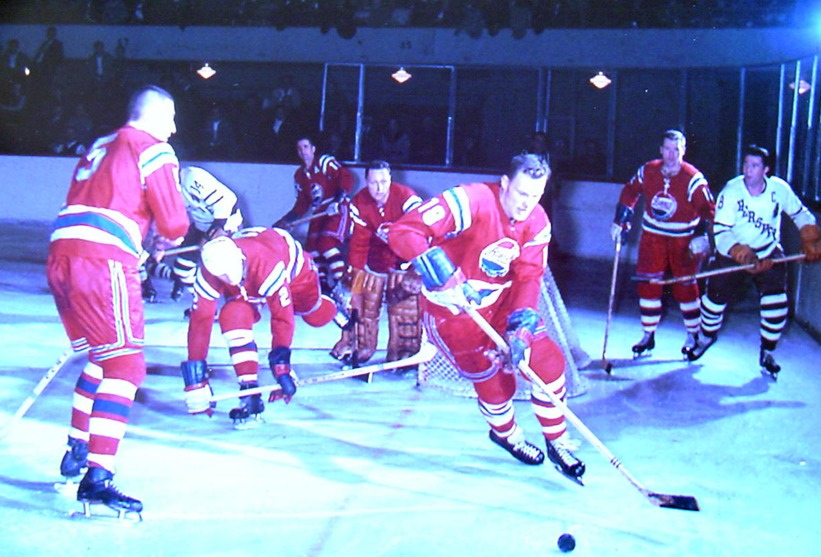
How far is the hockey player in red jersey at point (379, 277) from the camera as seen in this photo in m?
5.14

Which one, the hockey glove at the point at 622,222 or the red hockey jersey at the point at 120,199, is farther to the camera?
the hockey glove at the point at 622,222

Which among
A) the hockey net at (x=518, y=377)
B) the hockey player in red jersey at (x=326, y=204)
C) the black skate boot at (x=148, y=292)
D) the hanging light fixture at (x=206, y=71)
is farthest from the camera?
the hanging light fixture at (x=206, y=71)

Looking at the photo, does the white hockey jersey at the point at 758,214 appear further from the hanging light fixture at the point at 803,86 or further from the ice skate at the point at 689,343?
the hanging light fixture at the point at 803,86

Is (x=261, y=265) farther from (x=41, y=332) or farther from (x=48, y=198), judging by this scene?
(x=48, y=198)

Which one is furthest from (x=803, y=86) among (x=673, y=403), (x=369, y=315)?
(x=369, y=315)

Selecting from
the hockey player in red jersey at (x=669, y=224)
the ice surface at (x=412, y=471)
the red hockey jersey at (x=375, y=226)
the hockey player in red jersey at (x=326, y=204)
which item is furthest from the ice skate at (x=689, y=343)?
the hockey player in red jersey at (x=326, y=204)

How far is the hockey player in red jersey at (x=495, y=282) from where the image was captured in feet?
11.0

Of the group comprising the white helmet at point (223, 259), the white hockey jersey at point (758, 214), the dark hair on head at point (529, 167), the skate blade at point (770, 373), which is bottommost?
the skate blade at point (770, 373)

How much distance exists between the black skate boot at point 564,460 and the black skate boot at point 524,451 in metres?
0.08

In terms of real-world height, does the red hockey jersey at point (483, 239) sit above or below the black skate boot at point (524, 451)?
above

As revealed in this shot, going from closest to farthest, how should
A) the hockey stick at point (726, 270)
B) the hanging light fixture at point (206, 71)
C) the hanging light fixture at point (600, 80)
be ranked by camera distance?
1. the hockey stick at point (726, 270)
2. the hanging light fixture at point (600, 80)
3. the hanging light fixture at point (206, 71)

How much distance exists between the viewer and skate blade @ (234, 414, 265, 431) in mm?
4094

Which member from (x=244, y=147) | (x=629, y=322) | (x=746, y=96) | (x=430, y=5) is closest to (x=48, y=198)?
(x=244, y=147)

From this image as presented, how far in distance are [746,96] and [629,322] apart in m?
4.58
